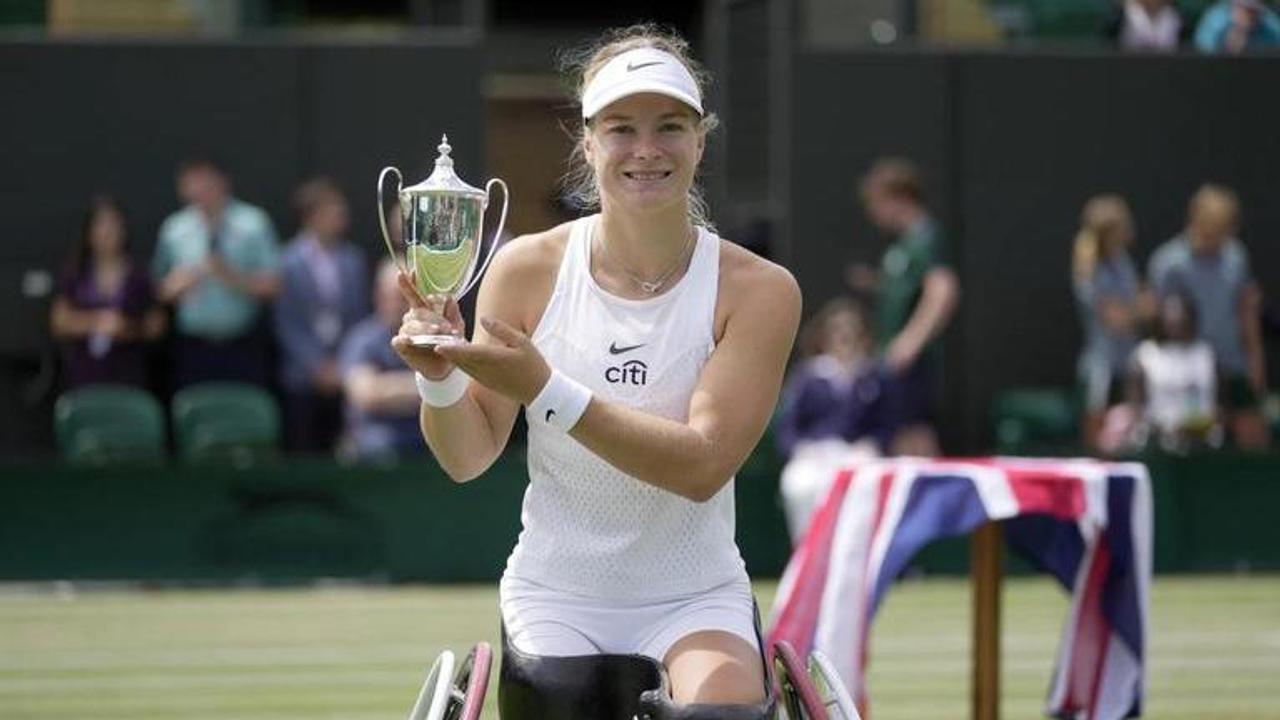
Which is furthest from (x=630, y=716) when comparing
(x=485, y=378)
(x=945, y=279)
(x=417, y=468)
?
(x=945, y=279)

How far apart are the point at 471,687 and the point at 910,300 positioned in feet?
33.6

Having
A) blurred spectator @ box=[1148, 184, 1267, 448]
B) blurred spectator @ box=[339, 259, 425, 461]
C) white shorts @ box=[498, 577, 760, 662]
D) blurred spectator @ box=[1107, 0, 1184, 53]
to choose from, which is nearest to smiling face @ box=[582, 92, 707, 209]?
white shorts @ box=[498, 577, 760, 662]

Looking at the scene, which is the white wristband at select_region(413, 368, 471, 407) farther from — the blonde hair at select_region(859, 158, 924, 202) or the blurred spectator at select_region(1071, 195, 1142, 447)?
the blurred spectator at select_region(1071, 195, 1142, 447)

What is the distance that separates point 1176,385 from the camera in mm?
14484

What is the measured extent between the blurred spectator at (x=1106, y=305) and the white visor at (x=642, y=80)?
1029 cm

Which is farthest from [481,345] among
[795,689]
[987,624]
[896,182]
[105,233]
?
[896,182]

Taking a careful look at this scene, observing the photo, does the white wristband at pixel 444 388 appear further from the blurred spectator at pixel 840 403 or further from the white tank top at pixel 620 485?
the blurred spectator at pixel 840 403

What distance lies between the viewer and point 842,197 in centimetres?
1575

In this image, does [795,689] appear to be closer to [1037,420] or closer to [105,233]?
[105,233]

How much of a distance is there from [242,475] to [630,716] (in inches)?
353

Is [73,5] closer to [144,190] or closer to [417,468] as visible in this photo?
[144,190]

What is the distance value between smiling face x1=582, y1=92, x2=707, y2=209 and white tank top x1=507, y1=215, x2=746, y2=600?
205mm

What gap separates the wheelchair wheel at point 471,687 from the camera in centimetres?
443

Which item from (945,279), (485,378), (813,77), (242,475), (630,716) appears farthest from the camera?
(813,77)
